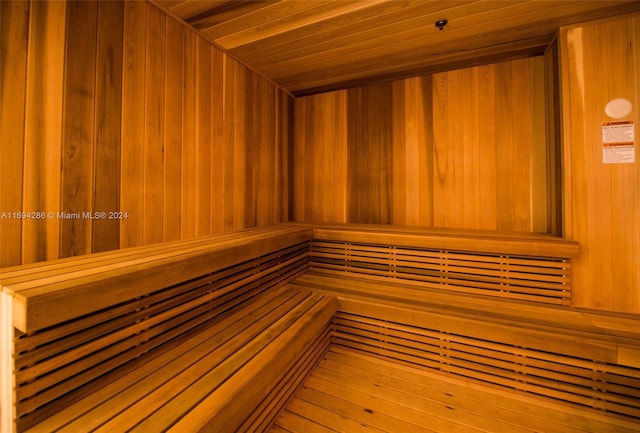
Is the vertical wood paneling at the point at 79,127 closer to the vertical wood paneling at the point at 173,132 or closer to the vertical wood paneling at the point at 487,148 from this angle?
the vertical wood paneling at the point at 173,132

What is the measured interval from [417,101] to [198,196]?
7.52ft

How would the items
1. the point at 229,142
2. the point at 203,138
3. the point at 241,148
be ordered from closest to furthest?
the point at 203,138
the point at 229,142
the point at 241,148

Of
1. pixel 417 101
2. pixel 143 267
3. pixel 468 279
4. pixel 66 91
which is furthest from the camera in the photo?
pixel 417 101

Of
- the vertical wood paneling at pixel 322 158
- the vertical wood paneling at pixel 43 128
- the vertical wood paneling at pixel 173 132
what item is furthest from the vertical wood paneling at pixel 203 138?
the vertical wood paneling at pixel 322 158

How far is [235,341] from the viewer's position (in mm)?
1407

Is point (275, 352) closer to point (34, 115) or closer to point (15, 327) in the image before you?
point (15, 327)

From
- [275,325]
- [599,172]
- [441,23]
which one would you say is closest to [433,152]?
[441,23]

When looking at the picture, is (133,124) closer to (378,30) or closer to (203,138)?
(203,138)

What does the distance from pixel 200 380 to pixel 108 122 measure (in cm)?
148

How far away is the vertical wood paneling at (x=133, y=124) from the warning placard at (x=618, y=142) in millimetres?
3089

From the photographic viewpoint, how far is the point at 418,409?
4.91ft

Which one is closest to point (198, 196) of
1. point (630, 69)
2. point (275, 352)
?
point (275, 352)

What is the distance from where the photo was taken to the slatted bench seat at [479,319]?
1492 mm

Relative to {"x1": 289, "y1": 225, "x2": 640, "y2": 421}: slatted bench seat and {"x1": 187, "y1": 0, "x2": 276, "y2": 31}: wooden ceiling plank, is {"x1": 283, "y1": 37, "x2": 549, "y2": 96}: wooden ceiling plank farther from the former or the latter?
{"x1": 289, "y1": 225, "x2": 640, "y2": 421}: slatted bench seat
